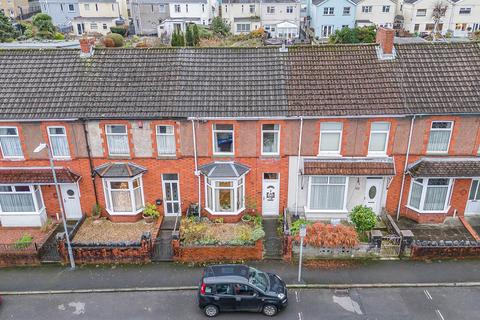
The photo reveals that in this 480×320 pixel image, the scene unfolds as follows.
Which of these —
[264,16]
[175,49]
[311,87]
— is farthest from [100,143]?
[264,16]

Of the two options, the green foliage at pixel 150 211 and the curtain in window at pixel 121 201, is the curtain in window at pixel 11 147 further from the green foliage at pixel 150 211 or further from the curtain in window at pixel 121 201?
the green foliage at pixel 150 211

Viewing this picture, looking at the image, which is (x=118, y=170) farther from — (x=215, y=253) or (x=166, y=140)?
(x=215, y=253)

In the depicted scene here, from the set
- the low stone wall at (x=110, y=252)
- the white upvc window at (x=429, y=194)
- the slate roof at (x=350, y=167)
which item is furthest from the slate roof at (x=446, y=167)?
the low stone wall at (x=110, y=252)

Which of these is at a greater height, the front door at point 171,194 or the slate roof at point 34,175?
the slate roof at point 34,175

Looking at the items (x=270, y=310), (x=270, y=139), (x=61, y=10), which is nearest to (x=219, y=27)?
(x=61, y=10)

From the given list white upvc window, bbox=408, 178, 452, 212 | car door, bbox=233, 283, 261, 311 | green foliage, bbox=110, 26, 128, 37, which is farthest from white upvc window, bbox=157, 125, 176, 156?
green foliage, bbox=110, 26, 128, 37

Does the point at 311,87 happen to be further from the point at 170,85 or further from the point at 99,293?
the point at 99,293
